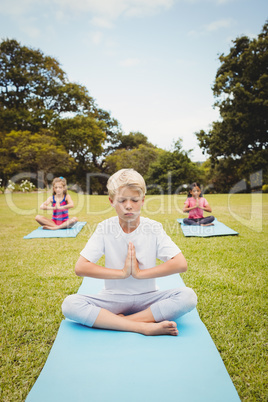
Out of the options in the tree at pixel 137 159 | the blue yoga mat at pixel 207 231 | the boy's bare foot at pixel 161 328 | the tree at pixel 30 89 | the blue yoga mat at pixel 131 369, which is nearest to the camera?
the blue yoga mat at pixel 131 369

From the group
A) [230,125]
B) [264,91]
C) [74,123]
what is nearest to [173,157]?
[230,125]

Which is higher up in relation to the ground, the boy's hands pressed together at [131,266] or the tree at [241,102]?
the tree at [241,102]

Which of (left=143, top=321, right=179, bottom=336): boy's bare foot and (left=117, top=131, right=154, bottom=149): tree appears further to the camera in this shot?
(left=117, top=131, right=154, bottom=149): tree

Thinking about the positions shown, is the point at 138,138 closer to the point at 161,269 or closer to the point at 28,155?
the point at 28,155

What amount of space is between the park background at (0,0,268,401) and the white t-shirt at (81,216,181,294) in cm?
61

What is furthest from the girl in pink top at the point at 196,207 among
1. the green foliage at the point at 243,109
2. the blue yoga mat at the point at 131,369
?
the green foliage at the point at 243,109

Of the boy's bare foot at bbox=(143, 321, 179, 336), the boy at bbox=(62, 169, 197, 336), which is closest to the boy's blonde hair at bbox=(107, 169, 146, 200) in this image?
the boy at bbox=(62, 169, 197, 336)

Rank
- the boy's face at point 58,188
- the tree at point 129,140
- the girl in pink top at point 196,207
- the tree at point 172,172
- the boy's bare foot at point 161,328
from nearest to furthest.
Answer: the boy's bare foot at point 161,328 → the boy's face at point 58,188 → the girl in pink top at point 196,207 → the tree at point 172,172 → the tree at point 129,140

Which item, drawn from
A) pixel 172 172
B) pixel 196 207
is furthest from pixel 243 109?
pixel 196 207

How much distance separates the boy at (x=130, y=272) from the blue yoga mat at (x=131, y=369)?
0.11 meters

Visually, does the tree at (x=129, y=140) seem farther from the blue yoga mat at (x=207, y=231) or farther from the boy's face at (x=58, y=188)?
the blue yoga mat at (x=207, y=231)

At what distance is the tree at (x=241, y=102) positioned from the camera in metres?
16.8

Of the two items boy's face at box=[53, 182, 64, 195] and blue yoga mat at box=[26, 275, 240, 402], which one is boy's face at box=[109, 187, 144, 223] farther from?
boy's face at box=[53, 182, 64, 195]

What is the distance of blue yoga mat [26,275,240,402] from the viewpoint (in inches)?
50.1
